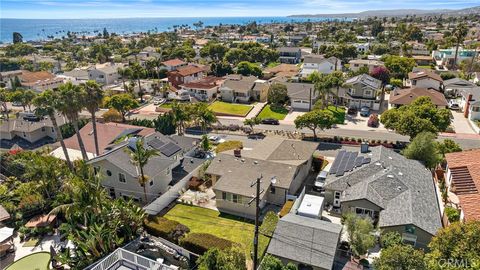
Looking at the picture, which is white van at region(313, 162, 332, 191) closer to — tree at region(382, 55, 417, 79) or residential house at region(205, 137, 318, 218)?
residential house at region(205, 137, 318, 218)

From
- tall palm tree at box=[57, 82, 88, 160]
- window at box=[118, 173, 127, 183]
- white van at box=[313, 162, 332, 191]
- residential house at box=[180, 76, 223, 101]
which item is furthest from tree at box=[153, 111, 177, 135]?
white van at box=[313, 162, 332, 191]

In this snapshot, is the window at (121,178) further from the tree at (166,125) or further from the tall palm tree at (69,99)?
the tree at (166,125)

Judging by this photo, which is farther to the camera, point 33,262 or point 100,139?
point 100,139

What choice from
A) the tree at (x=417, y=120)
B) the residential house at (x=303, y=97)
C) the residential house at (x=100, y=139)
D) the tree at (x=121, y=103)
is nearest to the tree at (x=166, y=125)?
the residential house at (x=100, y=139)

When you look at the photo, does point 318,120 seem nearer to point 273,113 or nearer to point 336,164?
point 336,164

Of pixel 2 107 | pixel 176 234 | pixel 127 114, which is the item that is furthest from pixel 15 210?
pixel 2 107

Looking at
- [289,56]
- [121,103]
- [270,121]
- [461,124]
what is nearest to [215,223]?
[270,121]

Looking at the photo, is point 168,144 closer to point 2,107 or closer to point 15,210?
point 15,210

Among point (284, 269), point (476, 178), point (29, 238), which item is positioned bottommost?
point (29, 238)
